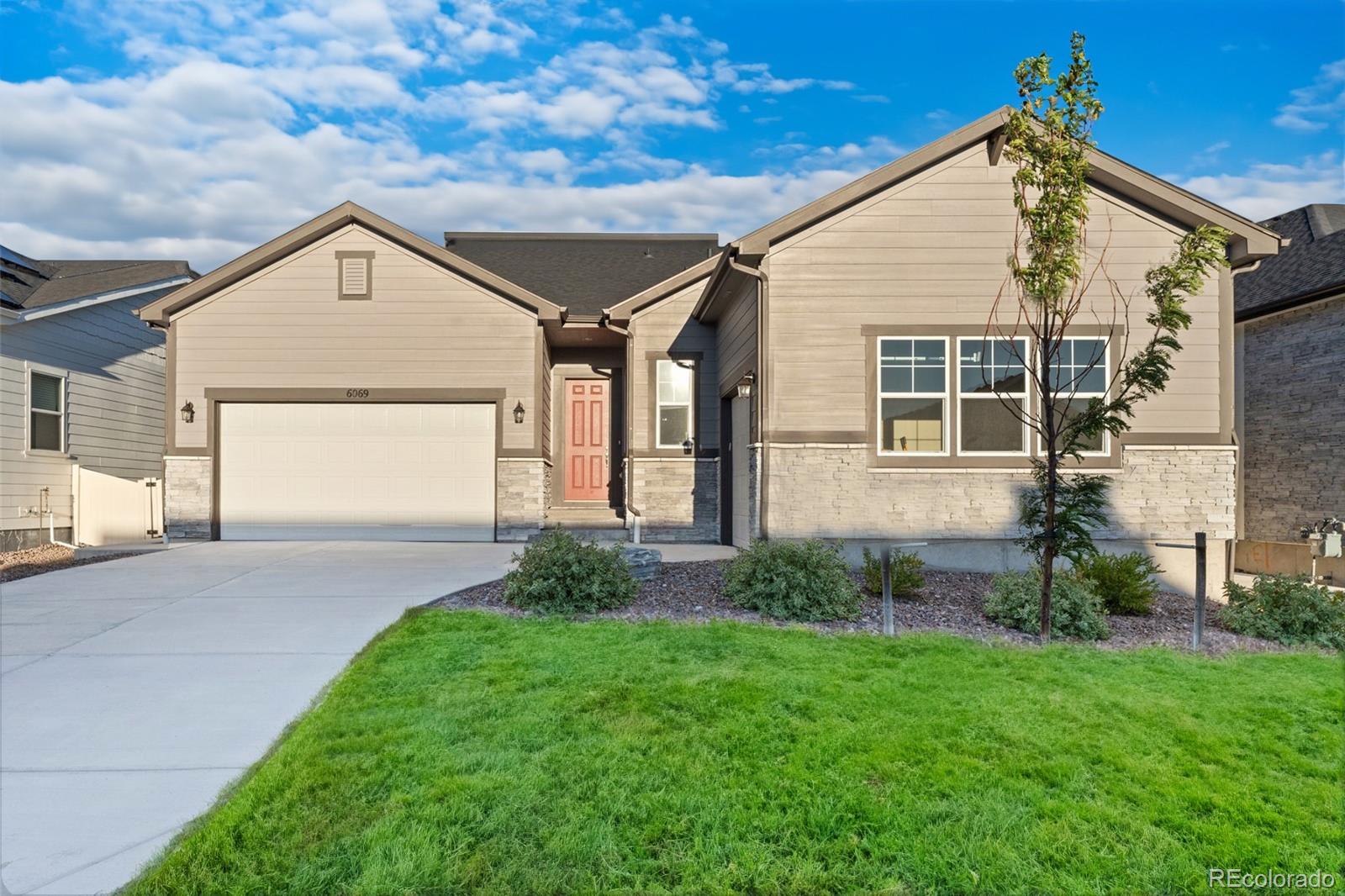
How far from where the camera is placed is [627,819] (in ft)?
10.1

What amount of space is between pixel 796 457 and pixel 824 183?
632 centimetres

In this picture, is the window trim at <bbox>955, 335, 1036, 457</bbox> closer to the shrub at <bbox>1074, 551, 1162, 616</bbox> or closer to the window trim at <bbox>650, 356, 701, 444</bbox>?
the shrub at <bbox>1074, 551, 1162, 616</bbox>

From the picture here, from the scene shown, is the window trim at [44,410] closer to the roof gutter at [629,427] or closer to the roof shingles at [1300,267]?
the roof gutter at [629,427]

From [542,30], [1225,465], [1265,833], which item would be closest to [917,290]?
[1225,465]

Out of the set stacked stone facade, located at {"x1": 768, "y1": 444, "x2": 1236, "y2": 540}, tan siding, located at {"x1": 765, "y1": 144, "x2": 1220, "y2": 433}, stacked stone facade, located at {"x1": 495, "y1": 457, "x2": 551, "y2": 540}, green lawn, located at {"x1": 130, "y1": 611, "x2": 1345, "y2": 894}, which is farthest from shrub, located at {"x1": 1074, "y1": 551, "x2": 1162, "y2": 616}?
stacked stone facade, located at {"x1": 495, "y1": 457, "x2": 551, "y2": 540}

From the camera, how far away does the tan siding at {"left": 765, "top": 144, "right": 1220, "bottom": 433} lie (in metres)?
9.57

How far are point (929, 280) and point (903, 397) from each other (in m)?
1.46

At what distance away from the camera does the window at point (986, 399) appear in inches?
373

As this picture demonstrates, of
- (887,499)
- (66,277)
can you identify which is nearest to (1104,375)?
(887,499)

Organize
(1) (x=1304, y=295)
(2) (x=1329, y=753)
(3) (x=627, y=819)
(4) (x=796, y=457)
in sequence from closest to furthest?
(3) (x=627, y=819), (2) (x=1329, y=753), (4) (x=796, y=457), (1) (x=1304, y=295)

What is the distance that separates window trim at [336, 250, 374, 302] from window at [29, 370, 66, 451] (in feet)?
15.2

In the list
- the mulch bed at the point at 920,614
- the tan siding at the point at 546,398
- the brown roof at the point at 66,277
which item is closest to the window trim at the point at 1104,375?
the mulch bed at the point at 920,614

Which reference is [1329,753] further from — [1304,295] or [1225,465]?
[1304,295]

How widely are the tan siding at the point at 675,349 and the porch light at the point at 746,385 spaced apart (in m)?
1.96
